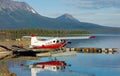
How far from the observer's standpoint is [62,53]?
45.8 m

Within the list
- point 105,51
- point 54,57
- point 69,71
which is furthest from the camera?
point 105,51

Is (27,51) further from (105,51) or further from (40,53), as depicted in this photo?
(105,51)

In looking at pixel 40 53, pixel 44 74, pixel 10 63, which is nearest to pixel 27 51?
pixel 40 53

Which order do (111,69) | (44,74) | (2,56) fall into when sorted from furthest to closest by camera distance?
1. (2,56)
2. (111,69)
3. (44,74)

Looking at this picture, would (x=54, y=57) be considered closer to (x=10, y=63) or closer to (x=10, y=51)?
(x=10, y=51)

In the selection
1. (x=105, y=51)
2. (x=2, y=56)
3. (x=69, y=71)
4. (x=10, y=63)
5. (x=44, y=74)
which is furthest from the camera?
(x=105, y=51)

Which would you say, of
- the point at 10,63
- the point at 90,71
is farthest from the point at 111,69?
the point at 10,63

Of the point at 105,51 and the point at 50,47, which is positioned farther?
the point at 105,51

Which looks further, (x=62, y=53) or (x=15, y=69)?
(x=62, y=53)

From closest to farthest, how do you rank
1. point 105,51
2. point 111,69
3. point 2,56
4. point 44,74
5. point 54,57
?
point 44,74 → point 111,69 → point 2,56 → point 54,57 → point 105,51

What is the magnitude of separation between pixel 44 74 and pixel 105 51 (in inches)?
1187

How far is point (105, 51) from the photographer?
5819 centimetres

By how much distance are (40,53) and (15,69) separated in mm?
11618

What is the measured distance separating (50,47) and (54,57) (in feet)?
5.77
